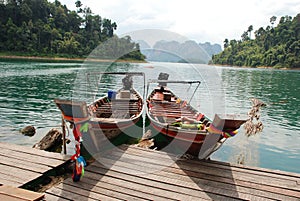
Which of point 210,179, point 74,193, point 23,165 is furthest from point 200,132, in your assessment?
point 23,165

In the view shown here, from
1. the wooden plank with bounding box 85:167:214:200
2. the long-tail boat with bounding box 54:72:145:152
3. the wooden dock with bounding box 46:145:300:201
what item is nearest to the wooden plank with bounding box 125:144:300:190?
the wooden dock with bounding box 46:145:300:201

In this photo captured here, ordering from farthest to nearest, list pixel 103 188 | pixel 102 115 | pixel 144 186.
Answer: pixel 102 115, pixel 144 186, pixel 103 188

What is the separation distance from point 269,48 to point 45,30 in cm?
8817

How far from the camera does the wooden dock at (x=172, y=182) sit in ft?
14.3

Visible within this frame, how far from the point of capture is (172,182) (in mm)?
4832

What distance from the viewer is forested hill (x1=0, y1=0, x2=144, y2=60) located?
6831 centimetres

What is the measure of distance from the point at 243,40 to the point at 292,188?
135m

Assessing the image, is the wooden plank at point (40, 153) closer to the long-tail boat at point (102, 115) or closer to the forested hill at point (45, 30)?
the long-tail boat at point (102, 115)

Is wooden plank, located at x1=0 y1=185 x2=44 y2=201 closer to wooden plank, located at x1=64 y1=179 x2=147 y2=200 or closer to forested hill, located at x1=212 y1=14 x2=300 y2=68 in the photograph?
wooden plank, located at x1=64 y1=179 x2=147 y2=200

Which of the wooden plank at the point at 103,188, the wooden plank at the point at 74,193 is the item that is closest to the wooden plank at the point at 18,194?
the wooden plank at the point at 74,193

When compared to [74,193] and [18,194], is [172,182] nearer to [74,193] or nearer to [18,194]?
[74,193]

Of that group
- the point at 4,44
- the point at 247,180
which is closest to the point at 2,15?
the point at 4,44

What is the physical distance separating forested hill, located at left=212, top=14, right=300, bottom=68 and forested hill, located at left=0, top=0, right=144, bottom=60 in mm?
44415

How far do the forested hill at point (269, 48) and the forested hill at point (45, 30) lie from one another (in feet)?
146
